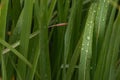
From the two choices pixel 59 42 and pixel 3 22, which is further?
pixel 59 42

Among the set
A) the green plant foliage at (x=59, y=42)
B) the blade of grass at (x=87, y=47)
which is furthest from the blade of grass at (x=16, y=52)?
the blade of grass at (x=87, y=47)

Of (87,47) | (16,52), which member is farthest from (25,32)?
(87,47)

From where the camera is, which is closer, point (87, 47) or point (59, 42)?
point (87, 47)

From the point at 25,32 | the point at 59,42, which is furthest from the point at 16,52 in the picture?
the point at 59,42

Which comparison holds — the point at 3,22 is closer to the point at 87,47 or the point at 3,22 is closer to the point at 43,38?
the point at 43,38

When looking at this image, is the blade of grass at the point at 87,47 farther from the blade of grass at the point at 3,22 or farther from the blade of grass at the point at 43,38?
the blade of grass at the point at 3,22

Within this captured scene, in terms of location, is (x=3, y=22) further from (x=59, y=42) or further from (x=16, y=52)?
(x=59, y=42)

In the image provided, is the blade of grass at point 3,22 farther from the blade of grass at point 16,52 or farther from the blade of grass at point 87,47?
the blade of grass at point 87,47

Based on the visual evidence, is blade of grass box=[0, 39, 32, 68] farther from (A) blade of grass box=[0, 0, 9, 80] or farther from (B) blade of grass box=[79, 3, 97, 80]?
(B) blade of grass box=[79, 3, 97, 80]

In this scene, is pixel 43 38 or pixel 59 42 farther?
pixel 59 42

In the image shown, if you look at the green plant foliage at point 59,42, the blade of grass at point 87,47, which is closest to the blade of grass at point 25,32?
the green plant foliage at point 59,42

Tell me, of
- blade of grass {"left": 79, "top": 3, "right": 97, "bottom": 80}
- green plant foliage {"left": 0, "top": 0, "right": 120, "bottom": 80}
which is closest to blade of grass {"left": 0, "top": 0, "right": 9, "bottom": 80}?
green plant foliage {"left": 0, "top": 0, "right": 120, "bottom": 80}

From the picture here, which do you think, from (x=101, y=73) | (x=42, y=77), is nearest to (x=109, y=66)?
(x=101, y=73)
